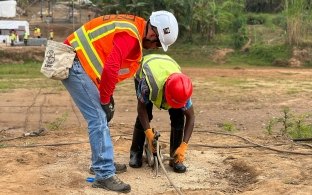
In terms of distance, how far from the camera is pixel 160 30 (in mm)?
4250

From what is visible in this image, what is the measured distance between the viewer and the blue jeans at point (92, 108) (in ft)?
14.1

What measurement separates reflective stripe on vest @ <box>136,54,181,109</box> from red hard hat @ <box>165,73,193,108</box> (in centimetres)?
11

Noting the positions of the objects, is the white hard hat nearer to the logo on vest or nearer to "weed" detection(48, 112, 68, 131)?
the logo on vest

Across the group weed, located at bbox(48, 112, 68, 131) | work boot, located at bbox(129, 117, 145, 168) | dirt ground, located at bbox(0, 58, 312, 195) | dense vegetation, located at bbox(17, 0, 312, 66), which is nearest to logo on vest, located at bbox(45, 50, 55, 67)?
dirt ground, located at bbox(0, 58, 312, 195)

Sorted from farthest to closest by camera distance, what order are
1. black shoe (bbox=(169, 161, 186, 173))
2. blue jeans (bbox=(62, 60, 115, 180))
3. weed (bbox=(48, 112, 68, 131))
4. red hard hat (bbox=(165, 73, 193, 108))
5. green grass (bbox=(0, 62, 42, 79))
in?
green grass (bbox=(0, 62, 42, 79)), weed (bbox=(48, 112, 68, 131)), black shoe (bbox=(169, 161, 186, 173)), red hard hat (bbox=(165, 73, 193, 108)), blue jeans (bbox=(62, 60, 115, 180))

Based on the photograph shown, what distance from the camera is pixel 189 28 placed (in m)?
21.4

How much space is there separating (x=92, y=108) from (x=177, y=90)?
0.76 meters

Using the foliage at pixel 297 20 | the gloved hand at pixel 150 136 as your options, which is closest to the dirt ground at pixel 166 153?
the gloved hand at pixel 150 136

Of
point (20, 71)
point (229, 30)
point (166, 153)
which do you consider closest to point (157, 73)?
point (166, 153)

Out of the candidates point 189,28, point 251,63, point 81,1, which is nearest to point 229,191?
point 251,63

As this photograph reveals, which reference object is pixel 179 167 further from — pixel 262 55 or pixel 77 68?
pixel 262 55

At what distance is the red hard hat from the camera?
15.0 ft

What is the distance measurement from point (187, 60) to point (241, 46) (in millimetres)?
2337

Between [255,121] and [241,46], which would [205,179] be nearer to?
[255,121]
